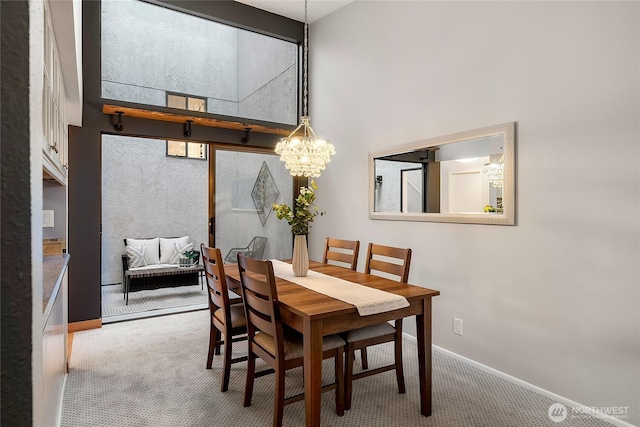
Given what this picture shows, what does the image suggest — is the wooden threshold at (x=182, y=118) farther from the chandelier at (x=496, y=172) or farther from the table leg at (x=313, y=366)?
the table leg at (x=313, y=366)

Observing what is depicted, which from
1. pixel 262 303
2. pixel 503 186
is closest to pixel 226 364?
pixel 262 303

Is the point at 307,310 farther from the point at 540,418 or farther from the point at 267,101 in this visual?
the point at 267,101

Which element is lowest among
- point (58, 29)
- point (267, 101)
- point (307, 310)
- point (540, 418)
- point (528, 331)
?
point (540, 418)

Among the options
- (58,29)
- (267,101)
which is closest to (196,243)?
(267,101)

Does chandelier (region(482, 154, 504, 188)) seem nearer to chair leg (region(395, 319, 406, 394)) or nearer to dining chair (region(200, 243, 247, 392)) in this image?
chair leg (region(395, 319, 406, 394))

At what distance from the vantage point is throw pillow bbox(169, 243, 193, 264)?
236 inches

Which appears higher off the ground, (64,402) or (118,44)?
(118,44)

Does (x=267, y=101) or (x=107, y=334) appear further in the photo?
(x=267, y=101)

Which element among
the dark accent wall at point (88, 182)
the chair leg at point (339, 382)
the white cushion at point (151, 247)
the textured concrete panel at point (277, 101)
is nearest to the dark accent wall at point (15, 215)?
the chair leg at point (339, 382)

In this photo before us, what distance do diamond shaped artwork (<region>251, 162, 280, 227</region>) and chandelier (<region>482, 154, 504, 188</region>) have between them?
2.85 m

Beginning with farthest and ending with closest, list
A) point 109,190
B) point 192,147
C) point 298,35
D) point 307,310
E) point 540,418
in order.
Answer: point 192,147, point 109,190, point 298,35, point 540,418, point 307,310

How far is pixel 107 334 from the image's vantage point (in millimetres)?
3701

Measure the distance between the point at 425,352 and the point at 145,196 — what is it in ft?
18.0

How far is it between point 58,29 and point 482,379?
3.48m
